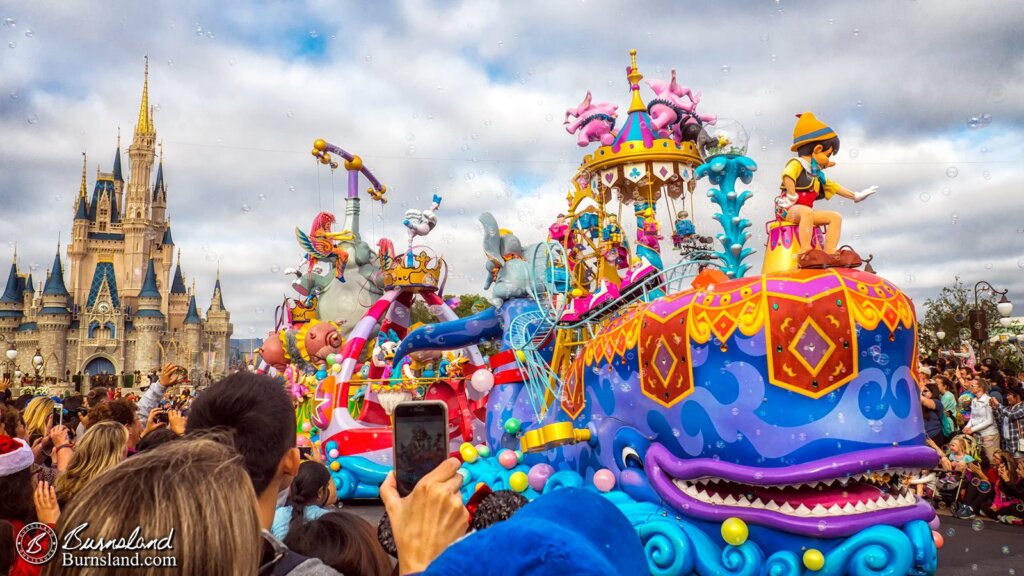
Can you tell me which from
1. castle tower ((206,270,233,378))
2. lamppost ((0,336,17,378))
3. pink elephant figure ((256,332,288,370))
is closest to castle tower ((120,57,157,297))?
castle tower ((206,270,233,378))

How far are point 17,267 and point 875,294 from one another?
8639 cm

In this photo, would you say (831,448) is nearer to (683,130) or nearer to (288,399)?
(288,399)

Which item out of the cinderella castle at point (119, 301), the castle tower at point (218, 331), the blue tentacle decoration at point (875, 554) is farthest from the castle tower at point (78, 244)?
the blue tentacle decoration at point (875, 554)

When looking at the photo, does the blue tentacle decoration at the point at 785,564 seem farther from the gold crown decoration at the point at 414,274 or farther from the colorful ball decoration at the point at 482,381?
the gold crown decoration at the point at 414,274

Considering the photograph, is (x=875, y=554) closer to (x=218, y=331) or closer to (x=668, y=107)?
(x=668, y=107)

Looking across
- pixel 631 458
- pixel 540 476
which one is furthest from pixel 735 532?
pixel 540 476

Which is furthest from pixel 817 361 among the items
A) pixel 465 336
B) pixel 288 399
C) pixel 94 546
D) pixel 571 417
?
pixel 465 336

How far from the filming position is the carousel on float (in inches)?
158

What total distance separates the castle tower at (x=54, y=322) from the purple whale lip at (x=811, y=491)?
246 feet

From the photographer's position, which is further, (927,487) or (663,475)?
(927,487)

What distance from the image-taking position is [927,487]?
7.95 metres

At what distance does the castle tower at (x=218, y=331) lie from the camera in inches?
3123

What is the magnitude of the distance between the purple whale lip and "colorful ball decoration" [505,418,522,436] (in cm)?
283

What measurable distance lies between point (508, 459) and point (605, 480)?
1.81 meters
